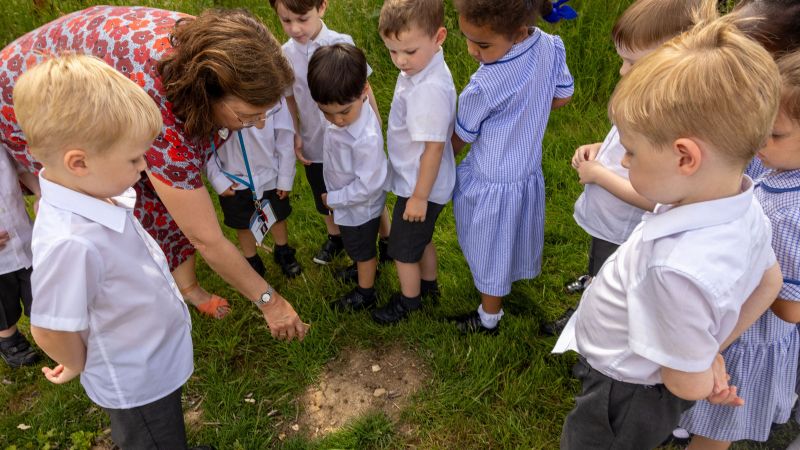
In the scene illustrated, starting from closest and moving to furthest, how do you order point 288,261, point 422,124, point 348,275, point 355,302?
point 422,124
point 355,302
point 348,275
point 288,261

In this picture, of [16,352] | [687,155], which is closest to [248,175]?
[16,352]

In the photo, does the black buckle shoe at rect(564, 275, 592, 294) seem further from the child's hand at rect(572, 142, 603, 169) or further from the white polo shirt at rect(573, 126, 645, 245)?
the child's hand at rect(572, 142, 603, 169)

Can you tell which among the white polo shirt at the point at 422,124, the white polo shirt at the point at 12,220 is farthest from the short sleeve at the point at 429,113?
the white polo shirt at the point at 12,220

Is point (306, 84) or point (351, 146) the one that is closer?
point (351, 146)

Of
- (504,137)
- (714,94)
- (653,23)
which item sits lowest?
(504,137)

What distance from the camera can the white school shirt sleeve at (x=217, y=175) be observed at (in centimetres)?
264

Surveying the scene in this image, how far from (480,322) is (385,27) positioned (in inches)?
57.7

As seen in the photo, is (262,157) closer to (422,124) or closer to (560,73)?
(422,124)

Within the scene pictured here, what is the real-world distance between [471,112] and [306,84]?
3.40 feet

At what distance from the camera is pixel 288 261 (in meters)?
3.43

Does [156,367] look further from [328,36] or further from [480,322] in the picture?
[328,36]

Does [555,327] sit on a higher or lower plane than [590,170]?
lower

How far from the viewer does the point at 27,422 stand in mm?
2660

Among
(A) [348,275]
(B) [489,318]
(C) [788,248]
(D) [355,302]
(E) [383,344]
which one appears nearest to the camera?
(C) [788,248]
